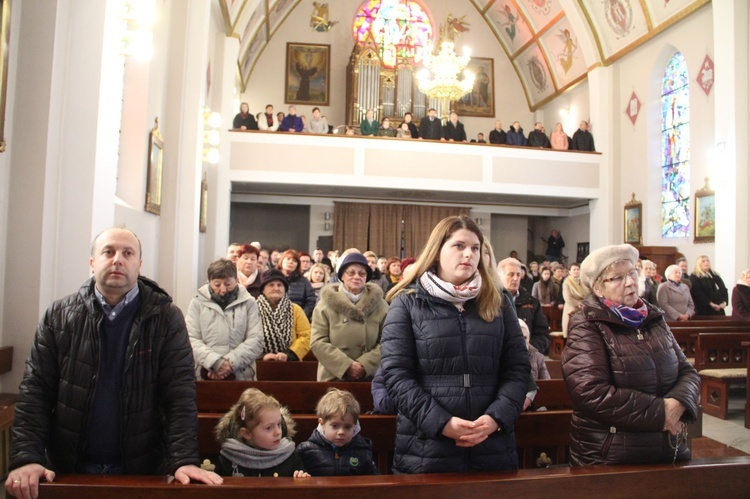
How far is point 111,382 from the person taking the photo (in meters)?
1.98

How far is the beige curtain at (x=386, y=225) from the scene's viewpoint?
1536cm

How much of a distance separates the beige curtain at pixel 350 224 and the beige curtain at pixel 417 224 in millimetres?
1123

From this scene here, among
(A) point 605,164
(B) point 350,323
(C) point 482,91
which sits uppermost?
(C) point 482,91

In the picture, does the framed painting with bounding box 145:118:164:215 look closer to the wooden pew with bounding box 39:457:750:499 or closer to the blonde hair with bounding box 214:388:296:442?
the blonde hair with bounding box 214:388:296:442

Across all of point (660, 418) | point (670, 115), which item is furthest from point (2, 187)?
point (670, 115)

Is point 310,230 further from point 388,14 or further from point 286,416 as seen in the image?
point 286,416

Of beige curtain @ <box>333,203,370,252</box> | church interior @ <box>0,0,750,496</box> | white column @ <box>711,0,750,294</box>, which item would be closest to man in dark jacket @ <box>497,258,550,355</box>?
church interior @ <box>0,0,750,496</box>

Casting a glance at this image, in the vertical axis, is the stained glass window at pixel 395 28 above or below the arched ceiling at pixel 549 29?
above

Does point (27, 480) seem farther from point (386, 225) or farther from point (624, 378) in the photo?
point (386, 225)

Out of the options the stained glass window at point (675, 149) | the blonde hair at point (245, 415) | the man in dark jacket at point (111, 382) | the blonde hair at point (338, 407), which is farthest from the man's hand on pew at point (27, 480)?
the stained glass window at point (675, 149)

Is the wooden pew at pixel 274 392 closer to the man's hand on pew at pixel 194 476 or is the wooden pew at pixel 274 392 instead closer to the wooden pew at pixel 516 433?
the wooden pew at pixel 516 433

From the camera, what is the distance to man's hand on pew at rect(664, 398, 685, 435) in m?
2.15

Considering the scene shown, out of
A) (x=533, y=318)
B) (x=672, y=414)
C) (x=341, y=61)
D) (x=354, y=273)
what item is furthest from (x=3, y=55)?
(x=341, y=61)

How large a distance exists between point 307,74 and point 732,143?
37.6ft
